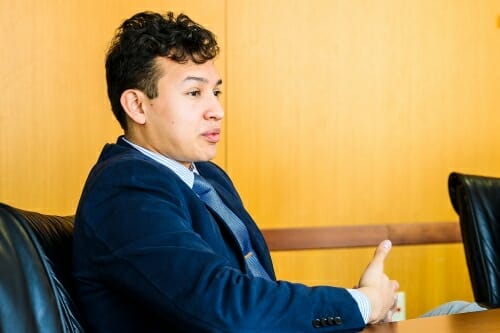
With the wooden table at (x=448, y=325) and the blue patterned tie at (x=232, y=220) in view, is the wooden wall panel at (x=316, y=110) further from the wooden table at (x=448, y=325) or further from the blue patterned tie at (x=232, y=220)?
the wooden table at (x=448, y=325)

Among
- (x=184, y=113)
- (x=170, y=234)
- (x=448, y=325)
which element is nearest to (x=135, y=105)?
(x=184, y=113)

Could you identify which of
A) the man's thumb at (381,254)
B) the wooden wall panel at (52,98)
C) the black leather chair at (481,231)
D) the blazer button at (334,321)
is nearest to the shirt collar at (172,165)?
the man's thumb at (381,254)

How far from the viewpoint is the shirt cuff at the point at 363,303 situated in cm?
166

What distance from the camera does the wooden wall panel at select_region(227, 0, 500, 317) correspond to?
402 centimetres

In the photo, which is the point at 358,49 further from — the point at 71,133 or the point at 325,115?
the point at 71,133

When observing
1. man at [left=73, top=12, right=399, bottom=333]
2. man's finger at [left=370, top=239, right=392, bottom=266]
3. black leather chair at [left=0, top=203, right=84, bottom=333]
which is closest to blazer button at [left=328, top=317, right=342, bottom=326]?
man at [left=73, top=12, right=399, bottom=333]

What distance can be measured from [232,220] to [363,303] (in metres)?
0.60

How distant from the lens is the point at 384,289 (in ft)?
5.83

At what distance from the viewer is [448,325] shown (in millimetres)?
1578

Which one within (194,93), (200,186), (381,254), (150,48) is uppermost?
(150,48)

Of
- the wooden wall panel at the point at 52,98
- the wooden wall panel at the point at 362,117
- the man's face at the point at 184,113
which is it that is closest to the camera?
the man's face at the point at 184,113

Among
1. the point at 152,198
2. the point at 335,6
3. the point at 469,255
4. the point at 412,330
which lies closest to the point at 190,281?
the point at 152,198

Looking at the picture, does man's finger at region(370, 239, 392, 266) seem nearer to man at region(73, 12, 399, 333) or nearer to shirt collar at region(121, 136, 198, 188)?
man at region(73, 12, 399, 333)

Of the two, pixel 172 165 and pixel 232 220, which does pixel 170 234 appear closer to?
pixel 172 165
